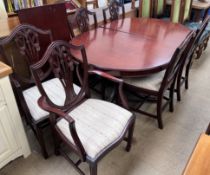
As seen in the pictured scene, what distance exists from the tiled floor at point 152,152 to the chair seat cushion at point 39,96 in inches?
17.8

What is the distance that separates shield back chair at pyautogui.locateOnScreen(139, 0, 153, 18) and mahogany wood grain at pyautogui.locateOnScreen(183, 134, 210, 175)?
2.60m

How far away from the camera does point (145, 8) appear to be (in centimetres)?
299

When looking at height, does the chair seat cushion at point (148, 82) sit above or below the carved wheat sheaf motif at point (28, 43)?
below

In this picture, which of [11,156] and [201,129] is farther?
[201,129]

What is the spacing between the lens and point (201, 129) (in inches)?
74.4

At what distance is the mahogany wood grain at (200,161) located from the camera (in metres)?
0.70

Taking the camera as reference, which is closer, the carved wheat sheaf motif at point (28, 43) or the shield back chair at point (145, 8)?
the carved wheat sheaf motif at point (28, 43)

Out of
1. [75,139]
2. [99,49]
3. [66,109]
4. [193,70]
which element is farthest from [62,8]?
[193,70]

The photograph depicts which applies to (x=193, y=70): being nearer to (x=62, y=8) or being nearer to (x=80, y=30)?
(x=80, y=30)

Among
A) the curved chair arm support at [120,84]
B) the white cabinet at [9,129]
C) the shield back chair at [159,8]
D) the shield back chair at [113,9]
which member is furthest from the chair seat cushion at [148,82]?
the shield back chair at [159,8]

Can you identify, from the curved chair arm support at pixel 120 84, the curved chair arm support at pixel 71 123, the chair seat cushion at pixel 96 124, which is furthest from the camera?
the curved chair arm support at pixel 120 84

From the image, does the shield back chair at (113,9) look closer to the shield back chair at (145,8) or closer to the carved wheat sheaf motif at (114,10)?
the carved wheat sheaf motif at (114,10)

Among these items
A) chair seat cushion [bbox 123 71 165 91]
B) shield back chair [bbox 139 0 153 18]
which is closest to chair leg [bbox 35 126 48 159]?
chair seat cushion [bbox 123 71 165 91]

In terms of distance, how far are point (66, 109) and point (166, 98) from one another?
1200mm
